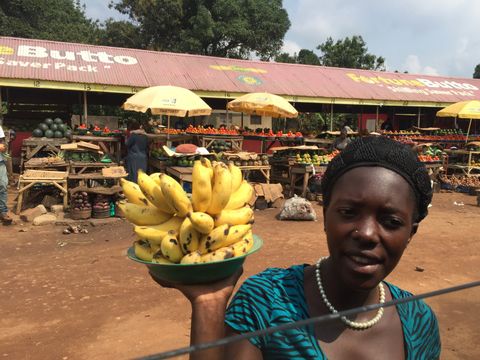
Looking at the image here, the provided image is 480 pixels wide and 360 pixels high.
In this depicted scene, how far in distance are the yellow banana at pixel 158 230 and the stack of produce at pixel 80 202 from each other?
6810 millimetres

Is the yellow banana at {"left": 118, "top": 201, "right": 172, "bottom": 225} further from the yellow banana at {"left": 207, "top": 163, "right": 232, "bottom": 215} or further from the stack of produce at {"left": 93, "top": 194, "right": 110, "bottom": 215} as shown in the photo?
the stack of produce at {"left": 93, "top": 194, "right": 110, "bottom": 215}

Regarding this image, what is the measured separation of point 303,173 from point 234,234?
910 cm

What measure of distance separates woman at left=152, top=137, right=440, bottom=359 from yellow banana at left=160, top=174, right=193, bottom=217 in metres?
0.39

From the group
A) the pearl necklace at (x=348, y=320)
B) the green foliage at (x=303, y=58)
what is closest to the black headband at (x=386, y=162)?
the pearl necklace at (x=348, y=320)

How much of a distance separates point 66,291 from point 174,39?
26.3 meters

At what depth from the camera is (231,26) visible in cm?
2605

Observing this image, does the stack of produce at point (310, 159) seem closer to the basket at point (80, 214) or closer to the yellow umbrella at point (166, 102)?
the yellow umbrella at point (166, 102)

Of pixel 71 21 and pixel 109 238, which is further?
pixel 71 21

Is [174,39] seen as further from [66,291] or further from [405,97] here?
[66,291]

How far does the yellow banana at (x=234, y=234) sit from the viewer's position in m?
1.57

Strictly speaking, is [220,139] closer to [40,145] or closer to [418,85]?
[40,145]

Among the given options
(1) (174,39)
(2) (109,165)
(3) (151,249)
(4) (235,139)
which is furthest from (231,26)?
(3) (151,249)

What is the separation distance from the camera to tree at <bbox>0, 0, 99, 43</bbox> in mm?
24750

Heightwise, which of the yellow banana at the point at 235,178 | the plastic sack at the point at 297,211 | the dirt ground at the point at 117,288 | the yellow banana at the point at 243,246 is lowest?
the dirt ground at the point at 117,288
